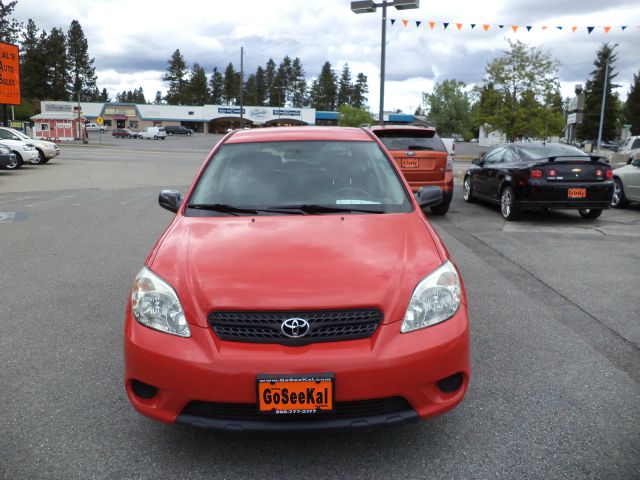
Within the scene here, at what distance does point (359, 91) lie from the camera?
132 meters

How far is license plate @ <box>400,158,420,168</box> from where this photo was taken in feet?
33.6

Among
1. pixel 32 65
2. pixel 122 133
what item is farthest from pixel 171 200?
pixel 32 65

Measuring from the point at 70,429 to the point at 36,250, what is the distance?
5.18 meters

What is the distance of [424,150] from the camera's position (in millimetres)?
10312

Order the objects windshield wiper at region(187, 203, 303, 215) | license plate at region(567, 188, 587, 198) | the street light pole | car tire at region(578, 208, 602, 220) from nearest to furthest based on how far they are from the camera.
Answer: windshield wiper at region(187, 203, 303, 215) → license plate at region(567, 188, 587, 198) → car tire at region(578, 208, 602, 220) → the street light pole

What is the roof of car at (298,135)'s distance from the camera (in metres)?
4.25

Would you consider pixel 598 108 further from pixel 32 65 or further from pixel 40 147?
pixel 32 65

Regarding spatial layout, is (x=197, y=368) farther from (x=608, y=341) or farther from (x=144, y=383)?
(x=608, y=341)

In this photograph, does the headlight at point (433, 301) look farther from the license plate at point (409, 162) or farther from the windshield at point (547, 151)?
the windshield at point (547, 151)

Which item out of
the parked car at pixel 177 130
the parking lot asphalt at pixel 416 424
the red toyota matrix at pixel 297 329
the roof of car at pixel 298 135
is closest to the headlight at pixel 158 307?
the red toyota matrix at pixel 297 329

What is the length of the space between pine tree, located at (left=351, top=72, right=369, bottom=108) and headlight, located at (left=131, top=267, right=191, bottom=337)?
132588mm

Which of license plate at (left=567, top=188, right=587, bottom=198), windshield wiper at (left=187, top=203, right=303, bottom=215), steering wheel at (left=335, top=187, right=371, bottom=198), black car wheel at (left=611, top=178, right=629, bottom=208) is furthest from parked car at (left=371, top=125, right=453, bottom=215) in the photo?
windshield wiper at (left=187, top=203, right=303, bottom=215)

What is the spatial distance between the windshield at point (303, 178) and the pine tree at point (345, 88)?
427ft

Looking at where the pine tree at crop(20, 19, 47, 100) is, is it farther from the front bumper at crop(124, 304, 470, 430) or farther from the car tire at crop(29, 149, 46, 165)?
the front bumper at crop(124, 304, 470, 430)
